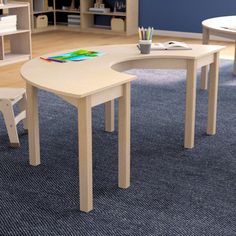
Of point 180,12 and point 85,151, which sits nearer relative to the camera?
point 85,151

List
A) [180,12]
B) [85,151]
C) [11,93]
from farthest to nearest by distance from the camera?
[180,12], [11,93], [85,151]

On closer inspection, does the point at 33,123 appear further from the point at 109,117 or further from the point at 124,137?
the point at 109,117

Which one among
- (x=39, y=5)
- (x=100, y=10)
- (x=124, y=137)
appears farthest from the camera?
(x=39, y=5)

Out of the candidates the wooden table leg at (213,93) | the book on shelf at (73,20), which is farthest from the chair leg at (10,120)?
the book on shelf at (73,20)

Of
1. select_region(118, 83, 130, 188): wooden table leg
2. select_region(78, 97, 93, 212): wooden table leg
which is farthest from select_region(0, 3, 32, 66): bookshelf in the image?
select_region(78, 97, 93, 212): wooden table leg

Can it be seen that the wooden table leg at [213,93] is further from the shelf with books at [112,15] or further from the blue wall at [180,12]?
the shelf with books at [112,15]

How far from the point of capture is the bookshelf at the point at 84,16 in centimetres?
752

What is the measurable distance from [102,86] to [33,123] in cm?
63

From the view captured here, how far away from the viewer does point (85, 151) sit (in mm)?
2277

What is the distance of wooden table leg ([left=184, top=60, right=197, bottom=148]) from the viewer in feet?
9.83

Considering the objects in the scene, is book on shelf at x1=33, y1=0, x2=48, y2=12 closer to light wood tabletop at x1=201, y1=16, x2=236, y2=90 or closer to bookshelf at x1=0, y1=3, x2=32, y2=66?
bookshelf at x1=0, y1=3, x2=32, y2=66

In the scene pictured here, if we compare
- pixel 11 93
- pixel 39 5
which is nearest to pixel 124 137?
pixel 11 93

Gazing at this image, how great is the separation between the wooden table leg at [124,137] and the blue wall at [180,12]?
480 cm

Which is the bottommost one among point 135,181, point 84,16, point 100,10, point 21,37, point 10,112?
point 135,181
